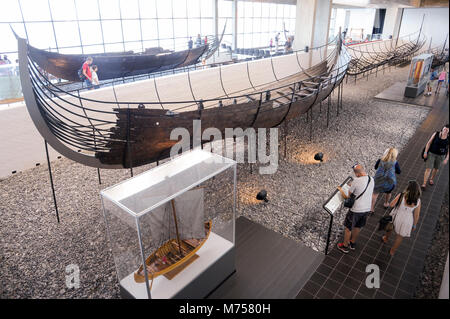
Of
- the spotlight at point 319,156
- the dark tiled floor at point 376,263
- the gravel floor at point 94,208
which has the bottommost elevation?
the gravel floor at point 94,208

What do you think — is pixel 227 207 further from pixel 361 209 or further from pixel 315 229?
pixel 361 209

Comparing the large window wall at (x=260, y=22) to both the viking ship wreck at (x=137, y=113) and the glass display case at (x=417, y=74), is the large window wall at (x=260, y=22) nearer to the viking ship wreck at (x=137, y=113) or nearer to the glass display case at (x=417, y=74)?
the glass display case at (x=417, y=74)

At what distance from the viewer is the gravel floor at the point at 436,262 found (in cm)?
204

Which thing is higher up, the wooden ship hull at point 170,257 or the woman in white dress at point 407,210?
the woman in white dress at point 407,210

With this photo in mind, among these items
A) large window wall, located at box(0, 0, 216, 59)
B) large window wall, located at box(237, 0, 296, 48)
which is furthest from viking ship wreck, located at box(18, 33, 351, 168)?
large window wall, located at box(237, 0, 296, 48)

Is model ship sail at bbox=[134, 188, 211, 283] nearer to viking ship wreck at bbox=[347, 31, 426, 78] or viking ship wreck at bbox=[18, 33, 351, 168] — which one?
viking ship wreck at bbox=[18, 33, 351, 168]

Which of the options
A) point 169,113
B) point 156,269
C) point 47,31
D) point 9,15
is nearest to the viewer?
point 156,269

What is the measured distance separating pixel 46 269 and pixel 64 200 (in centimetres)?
156

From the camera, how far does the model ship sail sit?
2.94 meters

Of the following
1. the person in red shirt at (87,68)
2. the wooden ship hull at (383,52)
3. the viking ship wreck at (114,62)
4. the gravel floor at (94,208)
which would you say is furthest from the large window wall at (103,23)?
the wooden ship hull at (383,52)

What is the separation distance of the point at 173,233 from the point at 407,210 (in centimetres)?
236

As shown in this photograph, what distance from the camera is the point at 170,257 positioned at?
3.10 m

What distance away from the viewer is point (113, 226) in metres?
3.71
